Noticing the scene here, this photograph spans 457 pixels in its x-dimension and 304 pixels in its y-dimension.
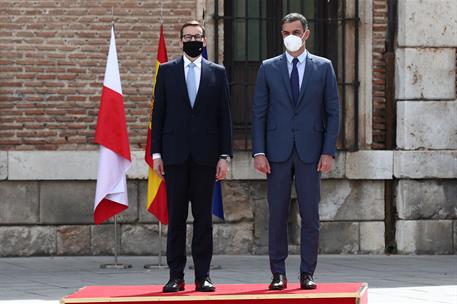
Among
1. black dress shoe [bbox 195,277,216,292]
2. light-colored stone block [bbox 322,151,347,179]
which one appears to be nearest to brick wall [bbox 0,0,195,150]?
light-colored stone block [bbox 322,151,347,179]

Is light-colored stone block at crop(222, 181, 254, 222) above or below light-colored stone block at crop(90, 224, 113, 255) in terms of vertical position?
above

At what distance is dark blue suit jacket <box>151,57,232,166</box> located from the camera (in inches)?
355

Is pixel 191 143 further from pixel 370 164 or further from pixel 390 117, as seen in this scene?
pixel 390 117

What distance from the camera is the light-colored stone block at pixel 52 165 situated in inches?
564

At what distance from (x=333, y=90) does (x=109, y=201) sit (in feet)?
15.7

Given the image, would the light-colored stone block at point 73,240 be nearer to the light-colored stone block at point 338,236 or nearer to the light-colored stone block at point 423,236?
the light-colored stone block at point 338,236

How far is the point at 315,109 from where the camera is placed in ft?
30.1

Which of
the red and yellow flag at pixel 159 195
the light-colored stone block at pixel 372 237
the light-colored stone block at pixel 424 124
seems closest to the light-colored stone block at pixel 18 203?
the red and yellow flag at pixel 159 195

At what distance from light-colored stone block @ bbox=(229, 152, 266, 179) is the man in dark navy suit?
18.4ft

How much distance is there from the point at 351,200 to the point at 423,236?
0.94m

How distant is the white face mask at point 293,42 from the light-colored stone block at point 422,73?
20.3 feet

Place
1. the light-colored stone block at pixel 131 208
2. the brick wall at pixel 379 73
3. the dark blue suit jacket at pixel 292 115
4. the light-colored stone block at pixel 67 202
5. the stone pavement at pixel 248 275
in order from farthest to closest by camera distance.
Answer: the brick wall at pixel 379 73 → the light-colored stone block at pixel 131 208 → the light-colored stone block at pixel 67 202 → the stone pavement at pixel 248 275 → the dark blue suit jacket at pixel 292 115

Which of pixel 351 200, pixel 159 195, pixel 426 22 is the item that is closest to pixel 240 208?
pixel 351 200

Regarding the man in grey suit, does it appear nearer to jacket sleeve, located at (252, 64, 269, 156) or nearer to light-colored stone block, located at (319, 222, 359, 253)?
jacket sleeve, located at (252, 64, 269, 156)
